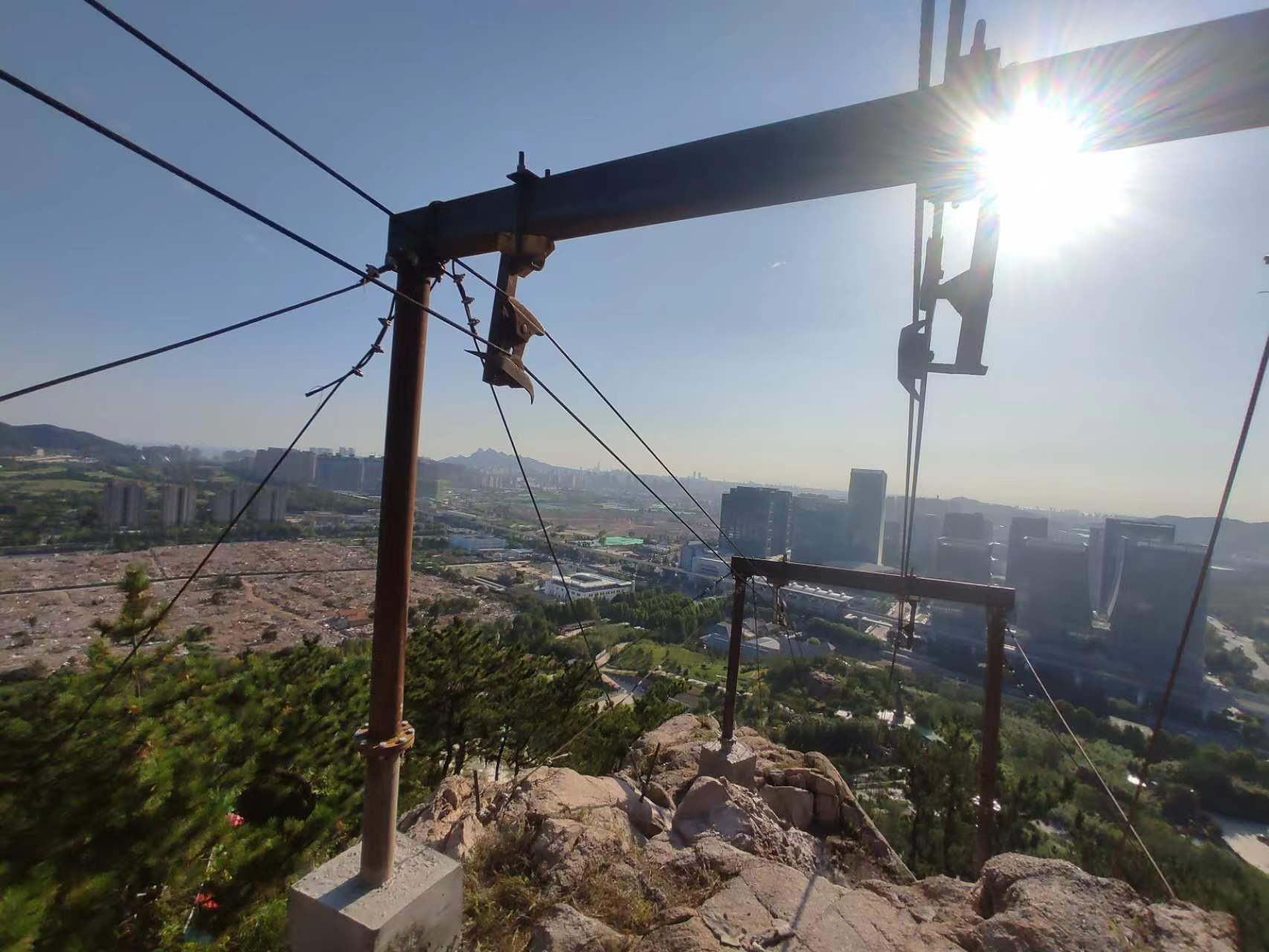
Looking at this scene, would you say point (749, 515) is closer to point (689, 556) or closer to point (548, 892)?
point (689, 556)

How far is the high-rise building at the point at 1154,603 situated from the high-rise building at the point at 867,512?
1602cm

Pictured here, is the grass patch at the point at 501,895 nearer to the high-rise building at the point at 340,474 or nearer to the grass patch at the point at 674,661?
the grass patch at the point at 674,661

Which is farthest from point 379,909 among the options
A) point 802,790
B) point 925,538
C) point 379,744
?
point 925,538

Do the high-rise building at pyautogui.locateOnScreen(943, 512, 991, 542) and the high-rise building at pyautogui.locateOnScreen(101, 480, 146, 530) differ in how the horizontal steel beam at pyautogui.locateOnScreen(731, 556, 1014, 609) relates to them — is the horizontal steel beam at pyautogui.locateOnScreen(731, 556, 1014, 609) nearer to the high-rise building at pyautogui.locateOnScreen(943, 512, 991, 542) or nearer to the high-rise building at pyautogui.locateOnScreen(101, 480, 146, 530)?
the high-rise building at pyautogui.locateOnScreen(101, 480, 146, 530)

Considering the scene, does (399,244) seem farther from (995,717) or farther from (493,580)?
(493,580)

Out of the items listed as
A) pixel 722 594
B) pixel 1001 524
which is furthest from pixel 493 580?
pixel 1001 524

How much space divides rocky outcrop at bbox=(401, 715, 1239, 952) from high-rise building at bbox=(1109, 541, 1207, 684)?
119 feet

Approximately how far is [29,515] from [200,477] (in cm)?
2261

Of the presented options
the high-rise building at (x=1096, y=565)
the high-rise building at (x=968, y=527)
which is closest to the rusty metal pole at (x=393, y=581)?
the high-rise building at (x=968, y=527)

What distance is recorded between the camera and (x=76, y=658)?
636 inches

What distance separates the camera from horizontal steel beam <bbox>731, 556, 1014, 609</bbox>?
4148 millimetres

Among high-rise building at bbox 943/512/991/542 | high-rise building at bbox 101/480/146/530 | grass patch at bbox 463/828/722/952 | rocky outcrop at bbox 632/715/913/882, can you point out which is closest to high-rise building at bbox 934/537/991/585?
high-rise building at bbox 943/512/991/542

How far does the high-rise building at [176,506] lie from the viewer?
36406 millimetres

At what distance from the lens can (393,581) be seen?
2.06 m
